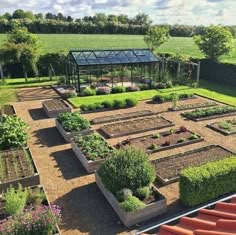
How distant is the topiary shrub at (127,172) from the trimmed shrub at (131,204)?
0.49 meters

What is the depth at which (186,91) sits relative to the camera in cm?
2262

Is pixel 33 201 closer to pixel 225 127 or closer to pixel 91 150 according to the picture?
pixel 91 150

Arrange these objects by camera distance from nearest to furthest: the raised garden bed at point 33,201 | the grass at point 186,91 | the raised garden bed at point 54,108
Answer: the raised garden bed at point 33,201 → the raised garden bed at point 54,108 → the grass at point 186,91

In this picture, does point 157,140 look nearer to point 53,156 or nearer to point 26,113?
point 53,156

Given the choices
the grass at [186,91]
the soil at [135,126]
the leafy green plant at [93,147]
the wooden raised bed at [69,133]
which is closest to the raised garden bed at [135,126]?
the soil at [135,126]

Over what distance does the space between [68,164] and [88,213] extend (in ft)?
10.6

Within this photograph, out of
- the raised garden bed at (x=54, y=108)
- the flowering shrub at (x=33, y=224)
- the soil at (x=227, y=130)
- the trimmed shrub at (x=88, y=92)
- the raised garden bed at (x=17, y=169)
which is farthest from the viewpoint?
the trimmed shrub at (x=88, y=92)

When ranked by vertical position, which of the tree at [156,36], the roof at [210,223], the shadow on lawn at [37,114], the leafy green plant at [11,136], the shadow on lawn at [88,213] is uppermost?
the tree at [156,36]

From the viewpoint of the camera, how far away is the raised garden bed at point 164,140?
40.6 ft

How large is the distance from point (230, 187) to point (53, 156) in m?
7.02

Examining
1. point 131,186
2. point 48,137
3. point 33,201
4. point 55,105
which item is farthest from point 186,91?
point 33,201

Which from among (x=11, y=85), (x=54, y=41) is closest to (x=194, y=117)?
(x=11, y=85)

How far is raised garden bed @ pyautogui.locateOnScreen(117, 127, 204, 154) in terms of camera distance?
12.4 metres

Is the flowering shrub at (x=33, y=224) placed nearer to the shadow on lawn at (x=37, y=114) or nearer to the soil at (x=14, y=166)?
the soil at (x=14, y=166)
